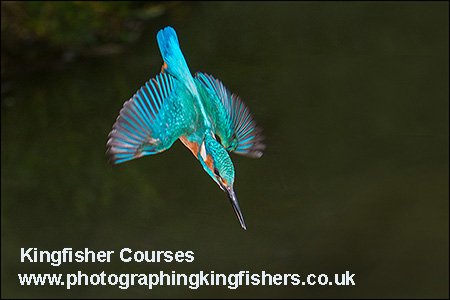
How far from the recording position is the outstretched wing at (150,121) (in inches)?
12.6

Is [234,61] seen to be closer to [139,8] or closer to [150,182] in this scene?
[139,8]

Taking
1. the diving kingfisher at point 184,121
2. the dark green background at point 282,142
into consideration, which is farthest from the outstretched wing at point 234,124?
the dark green background at point 282,142

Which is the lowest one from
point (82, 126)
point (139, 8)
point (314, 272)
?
point (314, 272)

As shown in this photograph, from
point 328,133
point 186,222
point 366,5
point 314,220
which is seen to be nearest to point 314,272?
point 314,220

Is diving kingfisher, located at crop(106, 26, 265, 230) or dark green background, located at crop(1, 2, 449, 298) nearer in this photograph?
diving kingfisher, located at crop(106, 26, 265, 230)

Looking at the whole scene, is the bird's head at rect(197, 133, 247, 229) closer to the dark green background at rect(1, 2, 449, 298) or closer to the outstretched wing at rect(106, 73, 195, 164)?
the outstretched wing at rect(106, 73, 195, 164)

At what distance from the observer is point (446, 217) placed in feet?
6.06

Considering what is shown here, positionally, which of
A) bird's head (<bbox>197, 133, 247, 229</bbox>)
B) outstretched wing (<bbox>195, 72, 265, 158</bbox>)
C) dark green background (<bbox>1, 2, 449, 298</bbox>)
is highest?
dark green background (<bbox>1, 2, 449, 298</bbox>)

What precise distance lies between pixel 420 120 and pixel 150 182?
0.83 meters

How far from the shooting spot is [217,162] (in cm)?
38

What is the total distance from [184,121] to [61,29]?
1.64 metres

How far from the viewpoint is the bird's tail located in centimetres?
35

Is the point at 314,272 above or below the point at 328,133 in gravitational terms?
below

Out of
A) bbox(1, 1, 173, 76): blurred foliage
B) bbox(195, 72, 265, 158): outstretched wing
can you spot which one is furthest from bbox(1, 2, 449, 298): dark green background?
bbox(195, 72, 265, 158): outstretched wing
